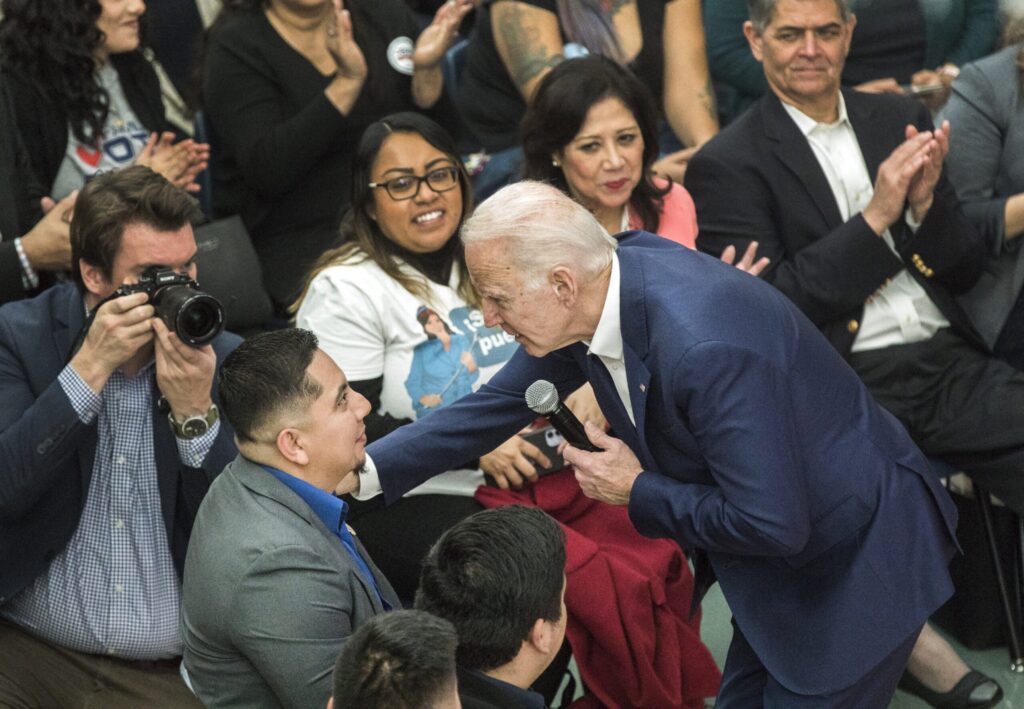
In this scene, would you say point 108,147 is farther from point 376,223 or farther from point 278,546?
point 278,546

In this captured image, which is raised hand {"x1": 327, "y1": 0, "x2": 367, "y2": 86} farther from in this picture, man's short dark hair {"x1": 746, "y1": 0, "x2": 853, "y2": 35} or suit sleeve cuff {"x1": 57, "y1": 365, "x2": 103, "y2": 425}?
suit sleeve cuff {"x1": 57, "y1": 365, "x2": 103, "y2": 425}

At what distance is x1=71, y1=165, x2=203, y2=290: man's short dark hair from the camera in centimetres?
309

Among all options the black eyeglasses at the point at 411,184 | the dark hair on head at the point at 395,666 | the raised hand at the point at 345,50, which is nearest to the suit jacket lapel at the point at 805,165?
the black eyeglasses at the point at 411,184

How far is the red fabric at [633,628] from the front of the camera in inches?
126

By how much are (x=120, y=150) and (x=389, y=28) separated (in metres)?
0.97

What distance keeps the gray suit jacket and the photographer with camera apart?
49 cm

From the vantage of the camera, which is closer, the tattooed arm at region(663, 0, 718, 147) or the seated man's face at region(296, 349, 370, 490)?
the seated man's face at region(296, 349, 370, 490)

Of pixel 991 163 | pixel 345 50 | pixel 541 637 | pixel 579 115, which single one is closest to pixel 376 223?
pixel 579 115

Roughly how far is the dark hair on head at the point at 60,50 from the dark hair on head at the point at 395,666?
7.84 ft

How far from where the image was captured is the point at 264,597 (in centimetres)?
236

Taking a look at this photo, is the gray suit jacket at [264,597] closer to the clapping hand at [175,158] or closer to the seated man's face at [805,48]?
the clapping hand at [175,158]

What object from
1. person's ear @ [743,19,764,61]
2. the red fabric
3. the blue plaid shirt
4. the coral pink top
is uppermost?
person's ear @ [743,19,764,61]

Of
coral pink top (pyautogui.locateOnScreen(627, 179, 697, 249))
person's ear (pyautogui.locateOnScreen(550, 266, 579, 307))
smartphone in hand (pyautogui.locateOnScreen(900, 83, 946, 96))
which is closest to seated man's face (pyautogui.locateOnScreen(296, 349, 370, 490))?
person's ear (pyautogui.locateOnScreen(550, 266, 579, 307))

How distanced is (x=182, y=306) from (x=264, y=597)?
0.74 meters
